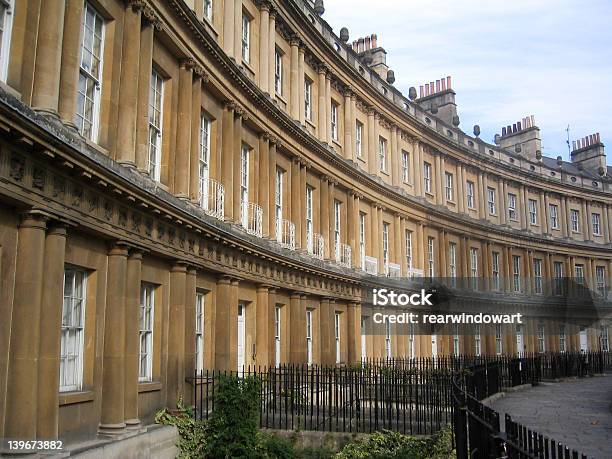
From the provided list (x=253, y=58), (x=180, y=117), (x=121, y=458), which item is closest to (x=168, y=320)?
(x=121, y=458)

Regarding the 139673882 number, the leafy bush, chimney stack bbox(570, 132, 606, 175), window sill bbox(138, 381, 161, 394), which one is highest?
chimney stack bbox(570, 132, 606, 175)

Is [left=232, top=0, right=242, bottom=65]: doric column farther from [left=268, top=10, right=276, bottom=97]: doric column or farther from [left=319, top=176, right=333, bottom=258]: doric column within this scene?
[left=319, top=176, right=333, bottom=258]: doric column

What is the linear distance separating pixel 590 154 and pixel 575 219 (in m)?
8.35

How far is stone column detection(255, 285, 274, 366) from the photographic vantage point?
18.1m

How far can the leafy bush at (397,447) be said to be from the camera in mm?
11938

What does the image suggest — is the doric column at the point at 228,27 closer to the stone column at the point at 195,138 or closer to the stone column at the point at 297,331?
the stone column at the point at 195,138

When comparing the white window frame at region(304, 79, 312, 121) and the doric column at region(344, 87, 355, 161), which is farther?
the doric column at region(344, 87, 355, 161)

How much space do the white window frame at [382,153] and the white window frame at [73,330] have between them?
20238mm

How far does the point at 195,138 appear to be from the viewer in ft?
49.4

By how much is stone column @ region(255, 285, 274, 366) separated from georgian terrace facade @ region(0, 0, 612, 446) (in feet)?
0.21

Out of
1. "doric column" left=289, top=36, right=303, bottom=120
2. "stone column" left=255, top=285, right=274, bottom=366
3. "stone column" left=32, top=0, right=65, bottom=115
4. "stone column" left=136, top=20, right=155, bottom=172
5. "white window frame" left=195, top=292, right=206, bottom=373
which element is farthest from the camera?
"doric column" left=289, top=36, right=303, bottom=120

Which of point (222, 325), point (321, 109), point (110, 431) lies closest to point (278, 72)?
point (321, 109)

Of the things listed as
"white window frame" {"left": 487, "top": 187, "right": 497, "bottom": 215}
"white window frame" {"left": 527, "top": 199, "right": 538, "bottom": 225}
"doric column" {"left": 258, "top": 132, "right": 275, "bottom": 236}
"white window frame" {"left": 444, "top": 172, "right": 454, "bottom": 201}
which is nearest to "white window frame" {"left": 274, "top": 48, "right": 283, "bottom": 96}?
"doric column" {"left": 258, "top": 132, "right": 275, "bottom": 236}

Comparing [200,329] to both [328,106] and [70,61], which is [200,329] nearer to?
[70,61]
